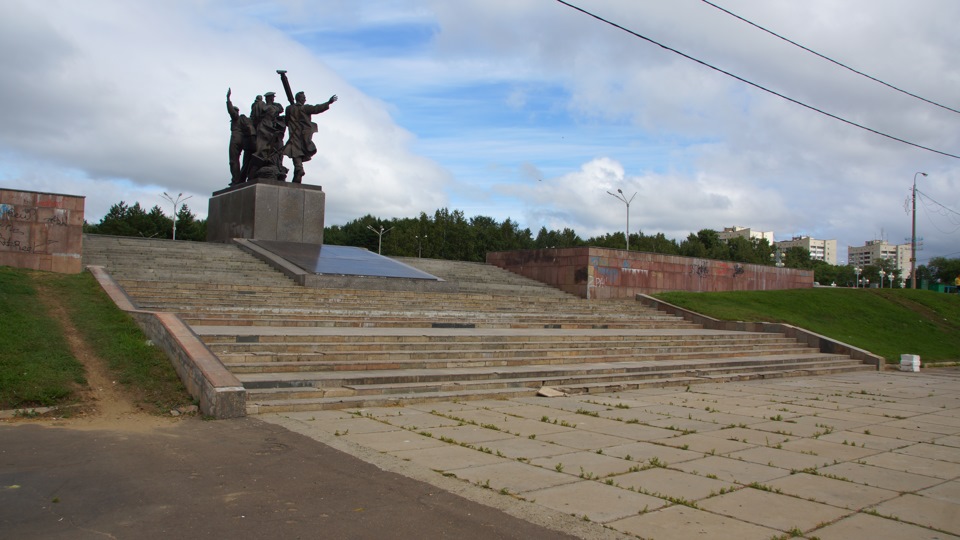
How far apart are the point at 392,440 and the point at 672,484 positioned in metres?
2.40

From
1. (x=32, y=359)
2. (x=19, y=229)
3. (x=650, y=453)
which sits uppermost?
(x=19, y=229)

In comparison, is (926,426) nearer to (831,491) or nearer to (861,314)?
(831,491)

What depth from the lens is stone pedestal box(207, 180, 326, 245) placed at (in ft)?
67.9

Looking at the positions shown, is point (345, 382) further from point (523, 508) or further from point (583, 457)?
point (523, 508)

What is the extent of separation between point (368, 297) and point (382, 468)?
1013cm

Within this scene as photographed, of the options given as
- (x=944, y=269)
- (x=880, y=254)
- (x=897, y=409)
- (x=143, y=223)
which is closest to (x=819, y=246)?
(x=880, y=254)

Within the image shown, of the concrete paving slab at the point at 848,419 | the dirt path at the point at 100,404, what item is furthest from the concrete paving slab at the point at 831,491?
the dirt path at the point at 100,404

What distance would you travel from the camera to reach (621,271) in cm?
2206

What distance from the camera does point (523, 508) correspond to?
14.4 feet

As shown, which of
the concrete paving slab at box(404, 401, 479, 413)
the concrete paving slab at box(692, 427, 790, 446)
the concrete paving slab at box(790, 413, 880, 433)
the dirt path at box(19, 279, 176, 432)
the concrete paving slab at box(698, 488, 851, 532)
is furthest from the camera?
the concrete paving slab at box(404, 401, 479, 413)

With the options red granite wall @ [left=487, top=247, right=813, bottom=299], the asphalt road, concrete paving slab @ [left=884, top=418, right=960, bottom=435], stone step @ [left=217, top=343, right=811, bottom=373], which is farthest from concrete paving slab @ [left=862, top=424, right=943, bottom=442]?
red granite wall @ [left=487, top=247, right=813, bottom=299]

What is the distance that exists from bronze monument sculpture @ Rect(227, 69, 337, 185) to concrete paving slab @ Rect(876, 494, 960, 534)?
64.4 ft

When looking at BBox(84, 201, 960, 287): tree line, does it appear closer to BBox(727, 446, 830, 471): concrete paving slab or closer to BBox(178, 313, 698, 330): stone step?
BBox(178, 313, 698, 330): stone step

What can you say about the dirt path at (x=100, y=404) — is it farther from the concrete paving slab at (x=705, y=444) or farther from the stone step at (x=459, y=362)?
the concrete paving slab at (x=705, y=444)
